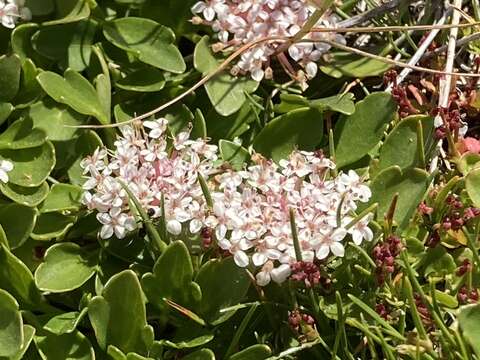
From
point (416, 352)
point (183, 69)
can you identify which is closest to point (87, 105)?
point (183, 69)

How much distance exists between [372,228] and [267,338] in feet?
0.94

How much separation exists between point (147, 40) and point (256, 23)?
239mm

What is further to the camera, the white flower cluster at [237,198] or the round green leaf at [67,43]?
the round green leaf at [67,43]

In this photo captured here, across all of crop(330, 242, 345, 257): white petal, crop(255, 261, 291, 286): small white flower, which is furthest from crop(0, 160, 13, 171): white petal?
crop(330, 242, 345, 257): white petal

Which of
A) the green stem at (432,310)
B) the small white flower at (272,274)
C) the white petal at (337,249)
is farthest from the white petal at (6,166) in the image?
the green stem at (432,310)

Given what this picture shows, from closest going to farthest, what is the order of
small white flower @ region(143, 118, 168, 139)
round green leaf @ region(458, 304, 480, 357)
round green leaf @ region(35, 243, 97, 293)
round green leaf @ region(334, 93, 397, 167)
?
round green leaf @ region(458, 304, 480, 357) → round green leaf @ region(35, 243, 97, 293) → small white flower @ region(143, 118, 168, 139) → round green leaf @ region(334, 93, 397, 167)

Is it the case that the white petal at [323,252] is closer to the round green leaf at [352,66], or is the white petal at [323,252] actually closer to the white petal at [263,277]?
the white petal at [263,277]

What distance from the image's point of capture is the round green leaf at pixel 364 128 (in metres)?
1.85

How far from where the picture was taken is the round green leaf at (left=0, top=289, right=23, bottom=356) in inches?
61.4

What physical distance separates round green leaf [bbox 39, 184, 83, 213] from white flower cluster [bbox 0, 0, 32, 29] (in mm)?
382

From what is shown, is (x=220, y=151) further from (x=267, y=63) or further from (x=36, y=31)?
(x=36, y=31)

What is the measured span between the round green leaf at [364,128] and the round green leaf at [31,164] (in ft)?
1.96

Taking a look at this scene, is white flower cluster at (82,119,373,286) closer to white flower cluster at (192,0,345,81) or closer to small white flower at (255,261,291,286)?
small white flower at (255,261,291,286)

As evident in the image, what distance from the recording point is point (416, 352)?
144 centimetres
